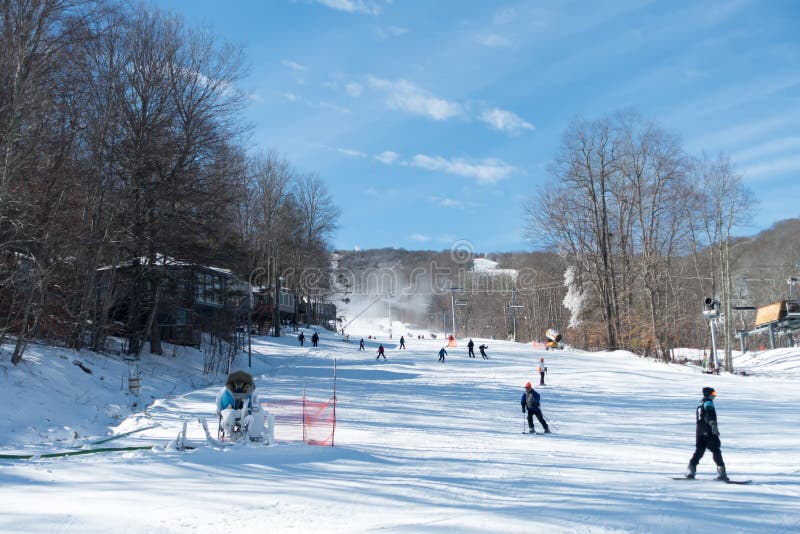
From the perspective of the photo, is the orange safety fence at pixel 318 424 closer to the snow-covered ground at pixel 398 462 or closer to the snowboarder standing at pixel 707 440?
the snow-covered ground at pixel 398 462

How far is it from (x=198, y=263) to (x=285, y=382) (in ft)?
24.5

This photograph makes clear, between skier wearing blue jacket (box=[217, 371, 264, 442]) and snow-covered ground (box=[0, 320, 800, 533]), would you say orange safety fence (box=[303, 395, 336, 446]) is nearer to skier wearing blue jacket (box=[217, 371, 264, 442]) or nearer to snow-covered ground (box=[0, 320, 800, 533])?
snow-covered ground (box=[0, 320, 800, 533])

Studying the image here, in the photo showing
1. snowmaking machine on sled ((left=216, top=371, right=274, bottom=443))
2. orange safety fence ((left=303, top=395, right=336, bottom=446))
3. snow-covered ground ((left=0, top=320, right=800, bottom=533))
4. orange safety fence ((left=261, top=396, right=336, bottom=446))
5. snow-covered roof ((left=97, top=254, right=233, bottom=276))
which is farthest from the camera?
snow-covered roof ((left=97, top=254, right=233, bottom=276))

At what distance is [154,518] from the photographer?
7270 millimetres

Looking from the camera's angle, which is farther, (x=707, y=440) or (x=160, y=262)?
(x=160, y=262)

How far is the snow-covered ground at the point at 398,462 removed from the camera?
7.56m

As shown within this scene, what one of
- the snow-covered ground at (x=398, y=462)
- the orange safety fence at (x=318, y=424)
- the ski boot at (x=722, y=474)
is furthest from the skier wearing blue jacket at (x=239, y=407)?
the ski boot at (x=722, y=474)

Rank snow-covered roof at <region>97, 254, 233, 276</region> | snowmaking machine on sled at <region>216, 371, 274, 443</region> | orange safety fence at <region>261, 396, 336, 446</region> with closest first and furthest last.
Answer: snowmaking machine on sled at <region>216, 371, 274, 443</region> → orange safety fence at <region>261, 396, 336, 446</region> → snow-covered roof at <region>97, 254, 233, 276</region>

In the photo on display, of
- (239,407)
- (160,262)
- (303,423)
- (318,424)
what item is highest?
(160,262)

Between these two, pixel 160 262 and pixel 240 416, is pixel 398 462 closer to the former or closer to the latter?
pixel 240 416

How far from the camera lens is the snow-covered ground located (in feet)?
24.8

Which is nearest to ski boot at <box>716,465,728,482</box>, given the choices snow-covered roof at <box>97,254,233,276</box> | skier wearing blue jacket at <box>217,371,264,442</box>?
skier wearing blue jacket at <box>217,371,264,442</box>

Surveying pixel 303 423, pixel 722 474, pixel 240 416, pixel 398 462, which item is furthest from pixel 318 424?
pixel 722 474

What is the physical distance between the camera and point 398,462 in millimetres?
11688
